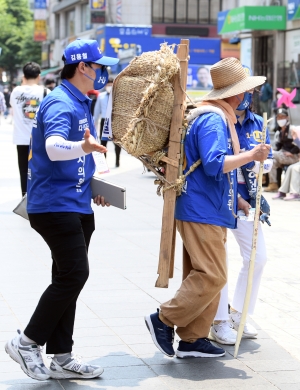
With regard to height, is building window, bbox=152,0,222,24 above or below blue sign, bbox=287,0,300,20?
above

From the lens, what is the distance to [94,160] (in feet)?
14.7

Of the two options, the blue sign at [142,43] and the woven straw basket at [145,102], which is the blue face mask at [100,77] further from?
the blue sign at [142,43]

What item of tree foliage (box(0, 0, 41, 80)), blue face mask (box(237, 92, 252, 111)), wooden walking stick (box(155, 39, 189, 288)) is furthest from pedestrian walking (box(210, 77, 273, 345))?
tree foliage (box(0, 0, 41, 80))

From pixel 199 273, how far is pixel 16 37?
7714 centimetres

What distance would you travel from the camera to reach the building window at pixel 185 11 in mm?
50219

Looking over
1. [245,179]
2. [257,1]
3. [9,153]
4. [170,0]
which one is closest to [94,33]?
[170,0]

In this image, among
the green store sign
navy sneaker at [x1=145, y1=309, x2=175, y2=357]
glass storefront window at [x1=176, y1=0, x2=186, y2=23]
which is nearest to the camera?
navy sneaker at [x1=145, y1=309, x2=175, y2=357]

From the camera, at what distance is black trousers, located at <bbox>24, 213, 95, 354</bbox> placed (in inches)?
173

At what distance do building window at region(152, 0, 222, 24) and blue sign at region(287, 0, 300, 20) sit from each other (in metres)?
21.8

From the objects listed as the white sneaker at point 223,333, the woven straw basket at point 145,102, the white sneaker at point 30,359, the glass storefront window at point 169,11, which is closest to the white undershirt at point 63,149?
the woven straw basket at point 145,102

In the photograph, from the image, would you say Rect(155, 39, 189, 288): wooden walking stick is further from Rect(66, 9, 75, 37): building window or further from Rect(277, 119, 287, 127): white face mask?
Rect(66, 9, 75, 37): building window

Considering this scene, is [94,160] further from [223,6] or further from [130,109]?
[223,6]

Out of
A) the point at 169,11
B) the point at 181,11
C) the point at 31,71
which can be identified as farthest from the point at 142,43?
the point at 31,71

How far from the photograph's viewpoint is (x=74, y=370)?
4.55m
